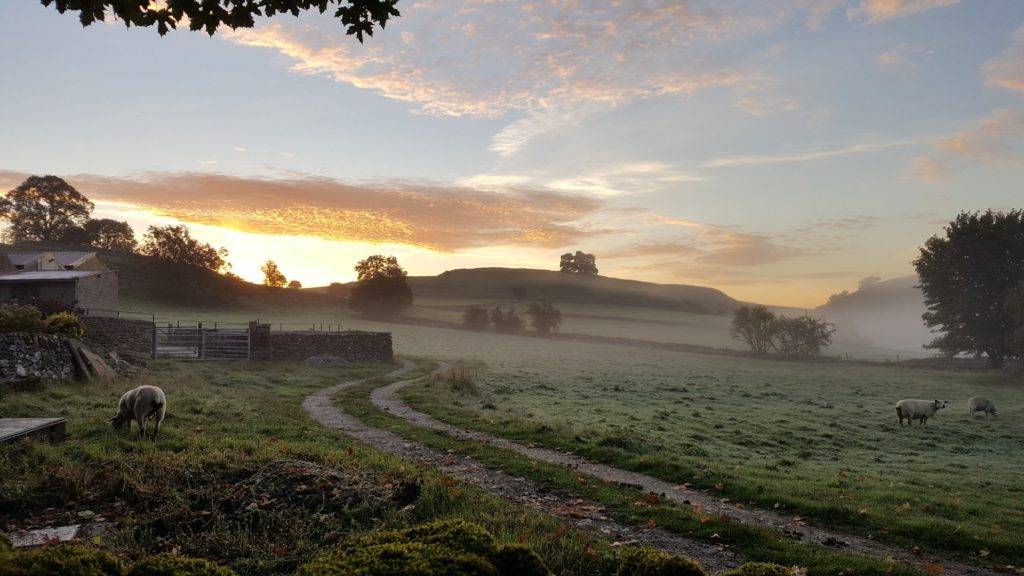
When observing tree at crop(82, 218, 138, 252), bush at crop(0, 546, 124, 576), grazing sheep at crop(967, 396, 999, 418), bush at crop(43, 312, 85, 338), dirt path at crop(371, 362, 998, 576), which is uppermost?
tree at crop(82, 218, 138, 252)

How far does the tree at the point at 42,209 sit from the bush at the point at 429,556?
12164 centimetres

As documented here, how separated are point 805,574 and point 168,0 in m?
11.9

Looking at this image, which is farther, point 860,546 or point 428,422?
point 428,422

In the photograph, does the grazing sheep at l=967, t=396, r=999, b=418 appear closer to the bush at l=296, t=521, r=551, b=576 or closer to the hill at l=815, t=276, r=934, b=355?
the bush at l=296, t=521, r=551, b=576

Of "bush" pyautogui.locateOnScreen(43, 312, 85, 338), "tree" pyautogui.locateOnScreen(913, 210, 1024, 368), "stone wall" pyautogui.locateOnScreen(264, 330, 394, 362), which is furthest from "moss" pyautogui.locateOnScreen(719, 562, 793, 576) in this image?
"tree" pyautogui.locateOnScreen(913, 210, 1024, 368)

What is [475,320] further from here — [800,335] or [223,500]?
[223,500]

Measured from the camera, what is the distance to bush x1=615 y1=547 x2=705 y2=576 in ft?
14.0

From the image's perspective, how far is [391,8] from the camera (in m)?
6.84

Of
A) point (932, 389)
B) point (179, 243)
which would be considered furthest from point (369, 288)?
point (932, 389)

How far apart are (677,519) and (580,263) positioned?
167393 mm

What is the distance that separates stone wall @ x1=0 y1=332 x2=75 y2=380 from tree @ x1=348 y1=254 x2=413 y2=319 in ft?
266

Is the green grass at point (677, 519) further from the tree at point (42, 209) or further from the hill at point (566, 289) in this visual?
the hill at point (566, 289)

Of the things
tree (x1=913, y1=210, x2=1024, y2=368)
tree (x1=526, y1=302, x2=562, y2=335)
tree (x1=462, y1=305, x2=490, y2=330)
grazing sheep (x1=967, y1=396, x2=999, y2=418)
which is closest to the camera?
grazing sheep (x1=967, y1=396, x2=999, y2=418)

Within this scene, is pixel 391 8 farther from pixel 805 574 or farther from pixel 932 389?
pixel 932 389
